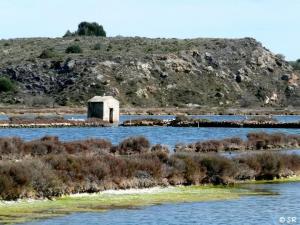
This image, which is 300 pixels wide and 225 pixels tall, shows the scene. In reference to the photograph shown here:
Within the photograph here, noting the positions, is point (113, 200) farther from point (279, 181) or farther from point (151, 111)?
point (151, 111)

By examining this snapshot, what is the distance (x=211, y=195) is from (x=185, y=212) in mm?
4736

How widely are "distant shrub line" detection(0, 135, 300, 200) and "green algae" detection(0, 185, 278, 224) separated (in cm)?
47

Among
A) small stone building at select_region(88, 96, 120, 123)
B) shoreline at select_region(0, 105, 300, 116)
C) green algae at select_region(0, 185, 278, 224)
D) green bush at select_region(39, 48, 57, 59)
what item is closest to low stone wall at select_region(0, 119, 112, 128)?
small stone building at select_region(88, 96, 120, 123)

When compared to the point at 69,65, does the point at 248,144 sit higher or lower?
lower

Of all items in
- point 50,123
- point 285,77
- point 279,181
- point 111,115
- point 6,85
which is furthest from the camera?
point 285,77

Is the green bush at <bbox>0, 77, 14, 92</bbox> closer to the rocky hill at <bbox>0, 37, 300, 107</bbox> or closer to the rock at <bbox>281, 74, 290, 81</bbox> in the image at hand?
the rocky hill at <bbox>0, 37, 300, 107</bbox>

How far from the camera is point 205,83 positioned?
17350 cm

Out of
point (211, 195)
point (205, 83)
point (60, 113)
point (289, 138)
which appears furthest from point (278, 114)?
point (211, 195)

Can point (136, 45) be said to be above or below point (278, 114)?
above

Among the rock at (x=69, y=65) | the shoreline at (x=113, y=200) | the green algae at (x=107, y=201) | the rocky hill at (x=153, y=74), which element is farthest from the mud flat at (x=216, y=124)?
the green algae at (x=107, y=201)

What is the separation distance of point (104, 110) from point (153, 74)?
198 feet

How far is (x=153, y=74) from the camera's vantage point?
17038 cm

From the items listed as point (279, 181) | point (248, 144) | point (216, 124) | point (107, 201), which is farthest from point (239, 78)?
point (107, 201)

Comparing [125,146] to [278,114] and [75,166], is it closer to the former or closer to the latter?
[75,166]
